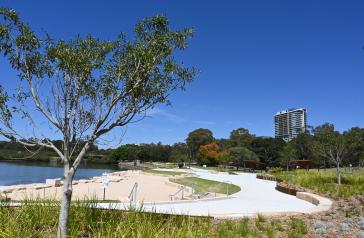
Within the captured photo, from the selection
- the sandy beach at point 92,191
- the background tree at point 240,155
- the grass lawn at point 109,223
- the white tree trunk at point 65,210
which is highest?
the background tree at point 240,155

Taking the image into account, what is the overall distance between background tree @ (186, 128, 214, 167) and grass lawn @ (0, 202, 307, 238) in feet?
377

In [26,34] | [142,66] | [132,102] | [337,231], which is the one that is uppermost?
[26,34]

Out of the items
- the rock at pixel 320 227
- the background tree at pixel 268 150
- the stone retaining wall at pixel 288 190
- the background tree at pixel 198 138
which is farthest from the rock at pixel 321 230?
the background tree at pixel 198 138

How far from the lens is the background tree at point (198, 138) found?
411 feet

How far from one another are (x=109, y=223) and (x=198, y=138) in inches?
4661

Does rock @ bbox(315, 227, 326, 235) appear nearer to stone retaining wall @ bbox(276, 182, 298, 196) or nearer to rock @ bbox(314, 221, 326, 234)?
rock @ bbox(314, 221, 326, 234)

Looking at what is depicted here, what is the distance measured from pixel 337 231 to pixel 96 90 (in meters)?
6.54

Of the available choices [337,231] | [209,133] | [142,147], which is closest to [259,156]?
[209,133]

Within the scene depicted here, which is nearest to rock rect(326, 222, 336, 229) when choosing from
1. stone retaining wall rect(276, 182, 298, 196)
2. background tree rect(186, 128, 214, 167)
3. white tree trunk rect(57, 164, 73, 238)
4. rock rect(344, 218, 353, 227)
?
rock rect(344, 218, 353, 227)

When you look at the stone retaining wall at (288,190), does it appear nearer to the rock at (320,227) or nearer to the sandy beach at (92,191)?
the sandy beach at (92,191)

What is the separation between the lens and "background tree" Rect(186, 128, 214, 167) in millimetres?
125312

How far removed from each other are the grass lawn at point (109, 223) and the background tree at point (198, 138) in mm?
114921

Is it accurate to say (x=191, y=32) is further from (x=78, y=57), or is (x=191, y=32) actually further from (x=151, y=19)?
(x=78, y=57)

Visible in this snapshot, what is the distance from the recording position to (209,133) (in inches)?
5054
